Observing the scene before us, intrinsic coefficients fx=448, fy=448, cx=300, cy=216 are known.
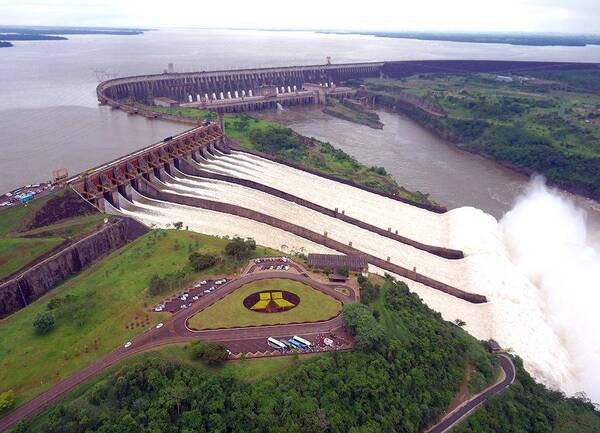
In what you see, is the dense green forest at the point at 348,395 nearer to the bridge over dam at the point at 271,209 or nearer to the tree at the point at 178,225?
the bridge over dam at the point at 271,209

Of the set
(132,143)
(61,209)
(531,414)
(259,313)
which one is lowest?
(531,414)

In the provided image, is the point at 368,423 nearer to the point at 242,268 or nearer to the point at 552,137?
the point at 242,268

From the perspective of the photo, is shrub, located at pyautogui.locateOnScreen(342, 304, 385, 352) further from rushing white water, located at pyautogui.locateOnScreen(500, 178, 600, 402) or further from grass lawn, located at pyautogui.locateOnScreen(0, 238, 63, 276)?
grass lawn, located at pyautogui.locateOnScreen(0, 238, 63, 276)

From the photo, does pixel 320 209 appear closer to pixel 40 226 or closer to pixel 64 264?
pixel 64 264

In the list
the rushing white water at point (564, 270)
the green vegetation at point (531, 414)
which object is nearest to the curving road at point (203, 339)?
the green vegetation at point (531, 414)

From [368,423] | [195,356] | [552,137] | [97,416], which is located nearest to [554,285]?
[368,423]

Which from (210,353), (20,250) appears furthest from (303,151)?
(210,353)

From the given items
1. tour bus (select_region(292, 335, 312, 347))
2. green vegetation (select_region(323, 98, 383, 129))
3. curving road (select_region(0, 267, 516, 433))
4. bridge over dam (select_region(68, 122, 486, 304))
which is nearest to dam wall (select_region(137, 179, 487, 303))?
bridge over dam (select_region(68, 122, 486, 304))
